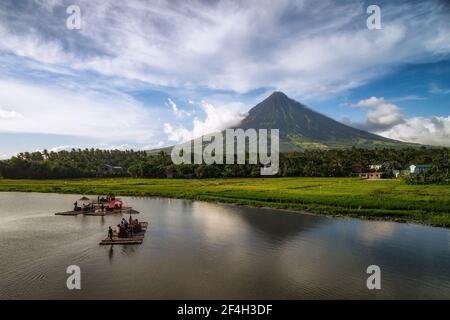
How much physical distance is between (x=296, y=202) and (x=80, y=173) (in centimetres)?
8927

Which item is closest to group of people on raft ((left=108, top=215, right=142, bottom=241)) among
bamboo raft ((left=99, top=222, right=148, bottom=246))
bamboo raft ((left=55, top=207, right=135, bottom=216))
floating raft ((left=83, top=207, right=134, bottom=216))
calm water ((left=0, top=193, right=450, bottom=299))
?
bamboo raft ((left=99, top=222, right=148, bottom=246))

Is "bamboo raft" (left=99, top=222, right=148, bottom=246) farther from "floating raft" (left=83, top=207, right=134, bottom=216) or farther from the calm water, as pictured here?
"floating raft" (left=83, top=207, right=134, bottom=216)

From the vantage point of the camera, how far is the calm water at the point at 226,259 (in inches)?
819

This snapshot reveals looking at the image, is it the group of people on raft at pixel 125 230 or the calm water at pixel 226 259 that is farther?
the group of people on raft at pixel 125 230

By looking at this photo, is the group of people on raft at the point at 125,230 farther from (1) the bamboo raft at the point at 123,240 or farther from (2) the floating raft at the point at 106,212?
(2) the floating raft at the point at 106,212

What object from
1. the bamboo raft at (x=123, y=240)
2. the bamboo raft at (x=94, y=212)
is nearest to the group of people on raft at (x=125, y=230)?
the bamboo raft at (x=123, y=240)

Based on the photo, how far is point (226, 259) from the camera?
26719 mm

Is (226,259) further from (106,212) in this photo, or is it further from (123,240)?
(106,212)

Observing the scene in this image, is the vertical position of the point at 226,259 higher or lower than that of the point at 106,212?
lower

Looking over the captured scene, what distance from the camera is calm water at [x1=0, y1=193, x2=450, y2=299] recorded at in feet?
68.2

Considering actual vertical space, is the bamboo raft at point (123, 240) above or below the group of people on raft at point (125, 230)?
below

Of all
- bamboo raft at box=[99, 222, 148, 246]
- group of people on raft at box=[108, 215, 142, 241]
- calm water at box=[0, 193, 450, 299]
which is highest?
A: group of people on raft at box=[108, 215, 142, 241]

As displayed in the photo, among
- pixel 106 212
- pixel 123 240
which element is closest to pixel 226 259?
pixel 123 240
